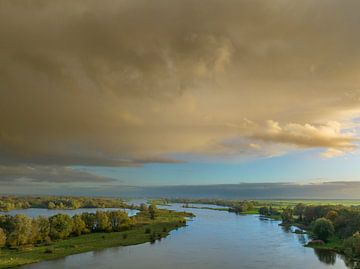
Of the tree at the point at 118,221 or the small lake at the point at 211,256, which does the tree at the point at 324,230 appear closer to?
the small lake at the point at 211,256

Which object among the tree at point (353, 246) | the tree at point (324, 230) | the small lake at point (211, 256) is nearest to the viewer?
the small lake at point (211, 256)

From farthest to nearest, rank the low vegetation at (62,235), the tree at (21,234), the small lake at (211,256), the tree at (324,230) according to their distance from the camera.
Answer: the tree at (324,230) < the tree at (21,234) < the low vegetation at (62,235) < the small lake at (211,256)

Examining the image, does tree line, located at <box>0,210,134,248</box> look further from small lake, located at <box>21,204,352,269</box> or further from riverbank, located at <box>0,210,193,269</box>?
small lake, located at <box>21,204,352,269</box>

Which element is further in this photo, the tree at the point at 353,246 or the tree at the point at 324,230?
the tree at the point at 324,230

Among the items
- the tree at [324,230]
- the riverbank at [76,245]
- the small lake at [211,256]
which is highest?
the tree at [324,230]

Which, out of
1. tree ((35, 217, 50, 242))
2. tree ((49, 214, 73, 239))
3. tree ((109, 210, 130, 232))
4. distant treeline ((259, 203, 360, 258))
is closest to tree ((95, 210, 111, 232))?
tree ((109, 210, 130, 232))

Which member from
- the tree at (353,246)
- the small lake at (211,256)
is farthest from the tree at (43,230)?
the tree at (353,246)
